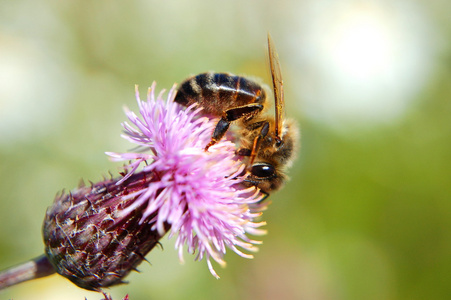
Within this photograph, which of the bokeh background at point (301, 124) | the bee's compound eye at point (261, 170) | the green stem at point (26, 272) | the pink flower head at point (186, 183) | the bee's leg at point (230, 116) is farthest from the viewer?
the bokeh background at point (301, 124)

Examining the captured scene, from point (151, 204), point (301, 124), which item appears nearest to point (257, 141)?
point (151, 204)

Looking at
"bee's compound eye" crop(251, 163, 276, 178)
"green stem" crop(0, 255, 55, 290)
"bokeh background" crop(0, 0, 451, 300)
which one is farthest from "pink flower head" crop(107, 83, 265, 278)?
"bokeh background" crop(0, 0, 451, 300)

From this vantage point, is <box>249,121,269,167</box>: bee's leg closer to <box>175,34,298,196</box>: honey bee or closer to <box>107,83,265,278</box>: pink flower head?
<box>175,34,298,196</box>: honey bee

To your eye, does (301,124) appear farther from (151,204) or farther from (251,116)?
(151,204)

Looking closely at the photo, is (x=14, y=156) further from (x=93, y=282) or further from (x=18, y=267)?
(x=93, y=282)

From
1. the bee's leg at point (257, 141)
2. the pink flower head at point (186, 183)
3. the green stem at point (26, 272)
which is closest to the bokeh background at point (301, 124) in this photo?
the green stem at point (26, 272)

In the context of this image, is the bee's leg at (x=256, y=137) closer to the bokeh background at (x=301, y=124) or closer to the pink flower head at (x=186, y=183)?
the pink flower head at (x=186, y=183)

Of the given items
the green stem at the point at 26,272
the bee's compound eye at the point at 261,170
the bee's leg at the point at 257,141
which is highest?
the bee's leg at the point at 257,141
